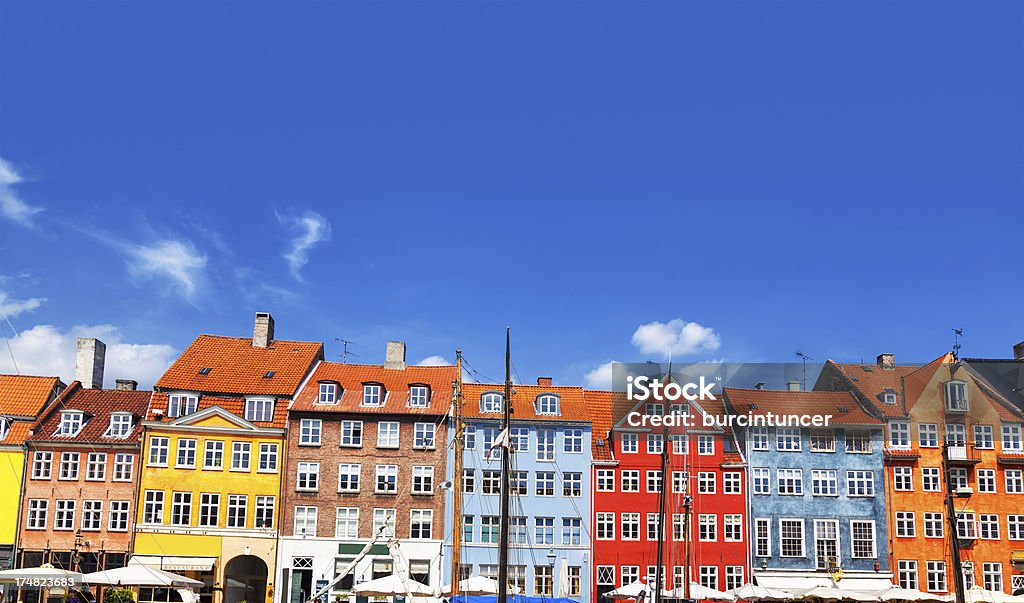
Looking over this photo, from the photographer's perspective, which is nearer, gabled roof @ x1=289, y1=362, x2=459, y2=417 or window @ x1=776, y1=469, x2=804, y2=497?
gabled roof @ x1=289, y1=362, x2=459, y2=417

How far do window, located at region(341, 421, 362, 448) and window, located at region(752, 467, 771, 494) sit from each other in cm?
2133

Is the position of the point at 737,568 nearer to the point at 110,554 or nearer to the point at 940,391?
the point at 940,391

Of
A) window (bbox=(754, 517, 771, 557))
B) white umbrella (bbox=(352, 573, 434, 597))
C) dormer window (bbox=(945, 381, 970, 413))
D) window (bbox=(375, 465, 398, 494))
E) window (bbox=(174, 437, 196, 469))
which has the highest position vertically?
dormer window (bbox=(945, 381, 970, 413))

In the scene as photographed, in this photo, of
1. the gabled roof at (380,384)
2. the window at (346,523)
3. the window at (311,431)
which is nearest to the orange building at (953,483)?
the gabled roof at (380,384)

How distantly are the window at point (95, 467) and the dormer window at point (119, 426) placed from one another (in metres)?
1.21

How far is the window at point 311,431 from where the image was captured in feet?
196

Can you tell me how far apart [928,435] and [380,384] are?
A: 3007 cm

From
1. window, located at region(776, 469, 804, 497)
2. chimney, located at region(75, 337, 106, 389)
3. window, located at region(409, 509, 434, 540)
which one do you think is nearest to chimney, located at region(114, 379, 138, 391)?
chimney, located at region(75, 337, 106, 389)

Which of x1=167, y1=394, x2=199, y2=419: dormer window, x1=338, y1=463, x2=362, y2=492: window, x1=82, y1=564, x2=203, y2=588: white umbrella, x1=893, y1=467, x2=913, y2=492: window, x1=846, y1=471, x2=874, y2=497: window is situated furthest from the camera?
x1=893, y1=467, x2=913, y2=492: window

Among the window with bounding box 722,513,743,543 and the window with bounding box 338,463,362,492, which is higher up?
the window with bounding box 338,463,362,492

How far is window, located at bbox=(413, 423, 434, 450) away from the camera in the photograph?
60.2 meters

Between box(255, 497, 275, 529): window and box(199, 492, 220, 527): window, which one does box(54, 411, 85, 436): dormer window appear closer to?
box(199, 492, 220, 527): window

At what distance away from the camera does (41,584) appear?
42.8 meters

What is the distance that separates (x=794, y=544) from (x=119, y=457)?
3560 centimetres
